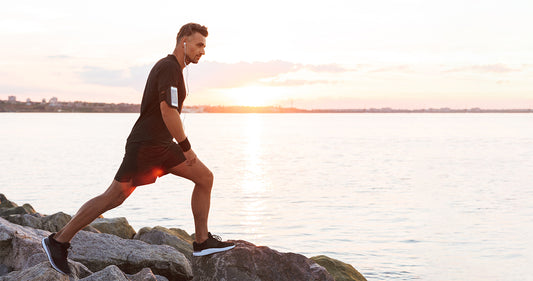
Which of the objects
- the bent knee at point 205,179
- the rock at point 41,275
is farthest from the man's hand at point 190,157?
the rock at point 41,275

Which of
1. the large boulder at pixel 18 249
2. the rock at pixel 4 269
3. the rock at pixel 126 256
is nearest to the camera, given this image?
the large boulder at pixel 18 249

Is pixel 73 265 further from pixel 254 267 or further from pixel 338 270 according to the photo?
pixel 338 270

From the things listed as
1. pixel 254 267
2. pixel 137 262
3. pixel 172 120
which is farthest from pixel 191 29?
pixel 137 262

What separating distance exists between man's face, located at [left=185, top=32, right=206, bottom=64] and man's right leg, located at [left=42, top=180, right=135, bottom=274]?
4.66 ft

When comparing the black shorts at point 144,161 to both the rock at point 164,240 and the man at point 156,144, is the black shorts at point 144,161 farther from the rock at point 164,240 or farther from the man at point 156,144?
the rock at point 164,240

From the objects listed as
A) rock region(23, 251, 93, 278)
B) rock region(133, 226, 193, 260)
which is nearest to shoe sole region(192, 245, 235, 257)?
rock region(23, 251, 93, 278)

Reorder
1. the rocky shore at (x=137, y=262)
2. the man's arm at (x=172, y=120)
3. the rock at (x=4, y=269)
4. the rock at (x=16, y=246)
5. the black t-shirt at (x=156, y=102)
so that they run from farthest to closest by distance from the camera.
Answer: the rock at (x=4, y=269) < the rock at (x=16, y=246) < the rocky shore at (x=137, y=262) < the black t-shirt at (x=156, y=102) < the man's arm at (x=172, y=120)

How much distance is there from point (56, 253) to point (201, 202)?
156 centimetres

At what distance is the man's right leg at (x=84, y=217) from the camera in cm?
600

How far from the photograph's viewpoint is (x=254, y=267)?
6.79m

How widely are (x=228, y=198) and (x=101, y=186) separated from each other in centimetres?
841

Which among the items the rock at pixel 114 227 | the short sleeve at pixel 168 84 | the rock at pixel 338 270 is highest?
the short sleeve at pixel 168 84

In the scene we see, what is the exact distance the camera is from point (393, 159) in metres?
47.0

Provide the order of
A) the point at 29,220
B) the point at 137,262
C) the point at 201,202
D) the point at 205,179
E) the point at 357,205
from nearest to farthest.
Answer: the point at 205,179 < the point at 201,202 < the point at 137,262 < the point at 29,220 < the point at 357,205
